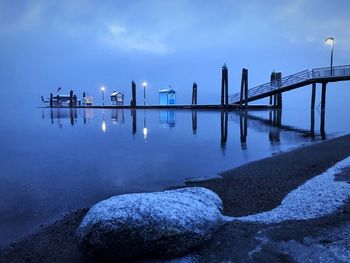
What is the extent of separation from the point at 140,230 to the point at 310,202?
3.16 metres

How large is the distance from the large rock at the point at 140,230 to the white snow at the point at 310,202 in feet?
4.26

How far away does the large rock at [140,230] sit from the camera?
419cm

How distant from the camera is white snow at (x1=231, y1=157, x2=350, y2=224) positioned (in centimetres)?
538

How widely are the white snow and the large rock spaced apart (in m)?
1.30

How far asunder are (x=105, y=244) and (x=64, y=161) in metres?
8.60

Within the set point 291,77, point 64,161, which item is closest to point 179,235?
point 64,161

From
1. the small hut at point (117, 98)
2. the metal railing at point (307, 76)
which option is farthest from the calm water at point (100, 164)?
the small hut at point (117, 98)

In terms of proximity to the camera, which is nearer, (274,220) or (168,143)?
(274,220)

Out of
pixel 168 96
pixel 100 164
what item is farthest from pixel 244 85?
pixel 100 164

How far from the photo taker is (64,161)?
40.2 ft

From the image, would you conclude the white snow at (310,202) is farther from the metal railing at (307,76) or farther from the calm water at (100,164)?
the metal railing at (307,76)

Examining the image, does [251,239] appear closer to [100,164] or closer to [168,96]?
[100,164]

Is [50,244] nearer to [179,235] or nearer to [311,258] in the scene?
[179,235]

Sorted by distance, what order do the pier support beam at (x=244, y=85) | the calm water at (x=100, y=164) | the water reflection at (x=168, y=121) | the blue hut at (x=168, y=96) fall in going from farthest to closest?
the blue hut at (x=168, y=96) → the pier support beam at (x=244, y=85) → the water reflection at (x=168, y=121) → the calm water at (x=100, y=164)
